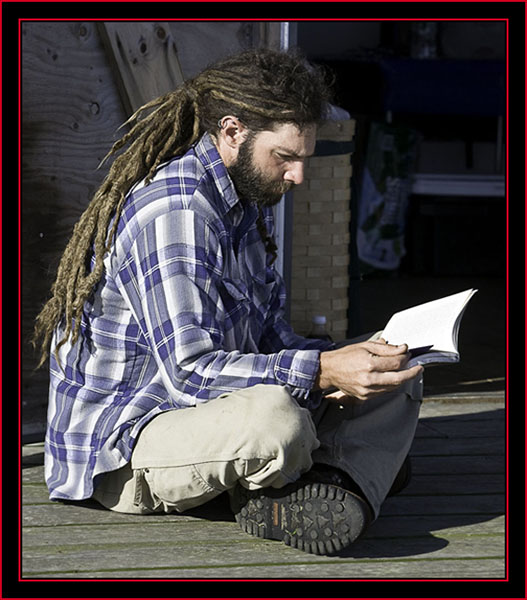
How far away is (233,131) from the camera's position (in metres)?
2.88

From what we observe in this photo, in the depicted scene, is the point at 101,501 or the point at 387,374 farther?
the point at 101,501

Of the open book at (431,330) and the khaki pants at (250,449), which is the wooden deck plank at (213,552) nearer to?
the khaki pants at (250,449)

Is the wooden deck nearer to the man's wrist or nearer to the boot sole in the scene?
the boot sole

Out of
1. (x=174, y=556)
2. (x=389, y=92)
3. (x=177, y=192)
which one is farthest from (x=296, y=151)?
(x=389, y=92)

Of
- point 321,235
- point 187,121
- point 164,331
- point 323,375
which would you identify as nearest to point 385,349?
point 323,375

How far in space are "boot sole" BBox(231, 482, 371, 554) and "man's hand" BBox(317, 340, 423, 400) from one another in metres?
0.26

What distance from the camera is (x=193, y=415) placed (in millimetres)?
2686

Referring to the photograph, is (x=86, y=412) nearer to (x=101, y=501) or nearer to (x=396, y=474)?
(x=101, y=501)

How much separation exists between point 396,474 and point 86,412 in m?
0.87

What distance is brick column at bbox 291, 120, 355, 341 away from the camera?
4.21 m

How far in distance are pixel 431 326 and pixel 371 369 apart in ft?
0.68

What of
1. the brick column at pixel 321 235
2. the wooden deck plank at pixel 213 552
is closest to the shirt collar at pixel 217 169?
the wooden deck plank at pixel 213 552

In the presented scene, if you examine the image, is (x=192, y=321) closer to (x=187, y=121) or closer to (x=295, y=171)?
(x=295, y=171)
